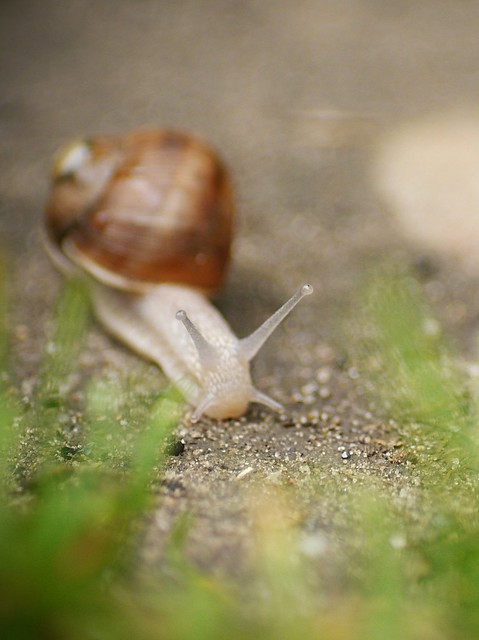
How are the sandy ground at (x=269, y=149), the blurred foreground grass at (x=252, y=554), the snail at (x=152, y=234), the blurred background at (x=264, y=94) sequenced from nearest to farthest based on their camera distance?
the blurred foreground grass at (x=252, y=554) < the sandy ground at (x=269, y=149) < the snail at (x=152, y=234) < the blurred background at (x=264, y=94)

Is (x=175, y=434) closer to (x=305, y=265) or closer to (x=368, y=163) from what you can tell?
(x=305, y=265)

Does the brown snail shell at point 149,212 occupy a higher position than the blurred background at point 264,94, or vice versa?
the brown snail shell at point 149,212

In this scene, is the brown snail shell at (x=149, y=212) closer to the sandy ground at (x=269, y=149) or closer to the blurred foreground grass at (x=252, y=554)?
the sandy ground at (x=269, y=149)

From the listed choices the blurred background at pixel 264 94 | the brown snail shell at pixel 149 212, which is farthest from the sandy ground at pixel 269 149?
the brown snail shell at pixel 149 212

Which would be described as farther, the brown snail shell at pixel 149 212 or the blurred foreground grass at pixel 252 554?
the brown snail shell at pixel 149 212

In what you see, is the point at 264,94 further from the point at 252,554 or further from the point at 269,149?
the point at 252,554

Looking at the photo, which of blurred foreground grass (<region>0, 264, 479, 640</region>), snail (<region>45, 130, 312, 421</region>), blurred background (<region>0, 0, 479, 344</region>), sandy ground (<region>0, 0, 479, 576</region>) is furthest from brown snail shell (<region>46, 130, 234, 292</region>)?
blurred foreground grass (<region>0, 264, 479, 640</region>)
